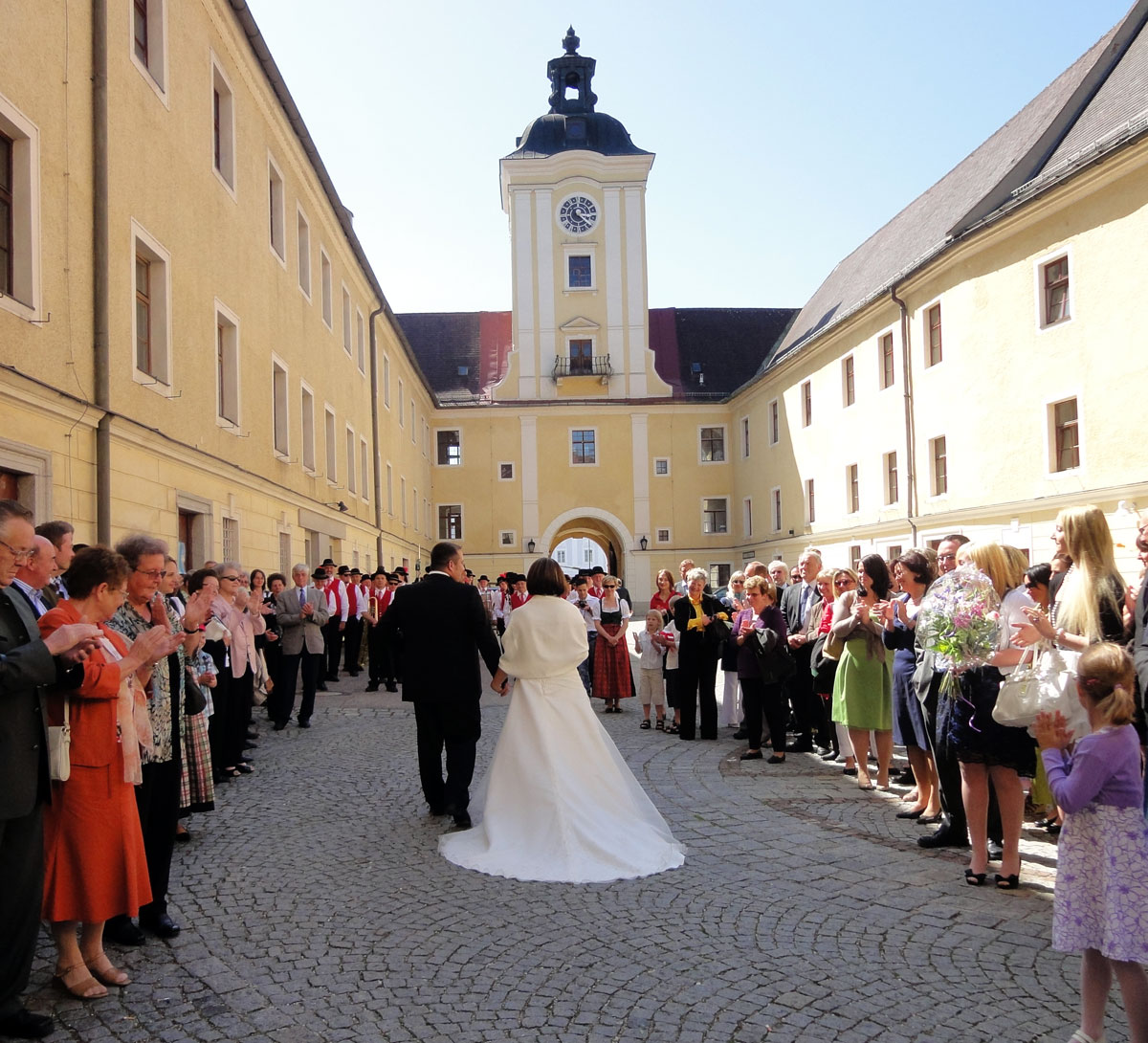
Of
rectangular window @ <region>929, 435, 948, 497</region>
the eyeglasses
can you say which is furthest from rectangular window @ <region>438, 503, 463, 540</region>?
the eyeglasses

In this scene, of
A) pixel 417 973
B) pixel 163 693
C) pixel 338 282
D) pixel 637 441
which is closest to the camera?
pixel 417 973

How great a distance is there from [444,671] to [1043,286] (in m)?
19.0

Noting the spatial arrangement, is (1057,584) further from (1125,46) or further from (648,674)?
(1125,46)

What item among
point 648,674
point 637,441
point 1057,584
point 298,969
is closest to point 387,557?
point 637,441

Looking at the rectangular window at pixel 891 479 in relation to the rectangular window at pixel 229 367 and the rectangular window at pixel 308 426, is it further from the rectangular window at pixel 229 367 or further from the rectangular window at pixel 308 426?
the rectangular window at pixel 229 367

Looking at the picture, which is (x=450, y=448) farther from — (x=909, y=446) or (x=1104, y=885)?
(x=1104, y=885)

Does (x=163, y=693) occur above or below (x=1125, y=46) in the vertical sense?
below

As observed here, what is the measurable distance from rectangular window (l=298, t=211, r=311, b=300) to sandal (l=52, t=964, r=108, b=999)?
61.4 ft

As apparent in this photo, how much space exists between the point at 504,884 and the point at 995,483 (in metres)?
20.4

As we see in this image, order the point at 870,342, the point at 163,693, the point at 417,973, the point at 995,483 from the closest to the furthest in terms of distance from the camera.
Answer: the point at 417,973 < the point at 163,693 < the point at 995,483 < the point at 870,342

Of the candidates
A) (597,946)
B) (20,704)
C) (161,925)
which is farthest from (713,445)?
(20,704)

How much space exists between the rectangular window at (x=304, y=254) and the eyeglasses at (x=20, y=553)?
58.3 ft

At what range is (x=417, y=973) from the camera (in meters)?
4.62

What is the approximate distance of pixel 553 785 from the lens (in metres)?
6.68
